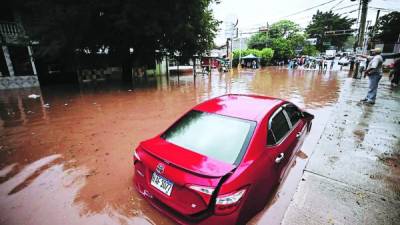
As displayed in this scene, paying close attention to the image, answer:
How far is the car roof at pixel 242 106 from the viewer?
262 centimetres

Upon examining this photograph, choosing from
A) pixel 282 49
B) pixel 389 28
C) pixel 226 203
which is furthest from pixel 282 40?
pixel 226 203

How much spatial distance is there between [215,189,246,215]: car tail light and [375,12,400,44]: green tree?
49134 mm

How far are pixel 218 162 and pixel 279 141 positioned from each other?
1.06 meters

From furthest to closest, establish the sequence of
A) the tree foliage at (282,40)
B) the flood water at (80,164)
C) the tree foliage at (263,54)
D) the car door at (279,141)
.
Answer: the tree foliage at (282,40) → the tree foliage at (263,54) → the flood water at (80,164) → the car door at (279,141)

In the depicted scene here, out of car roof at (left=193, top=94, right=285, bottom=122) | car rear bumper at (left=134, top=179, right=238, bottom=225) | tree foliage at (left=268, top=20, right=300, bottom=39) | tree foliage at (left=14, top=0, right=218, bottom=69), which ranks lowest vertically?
car rear bumper at (left=134, top=179, right=238, bottom=225)

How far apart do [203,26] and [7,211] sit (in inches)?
515

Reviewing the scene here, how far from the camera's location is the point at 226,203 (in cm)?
182

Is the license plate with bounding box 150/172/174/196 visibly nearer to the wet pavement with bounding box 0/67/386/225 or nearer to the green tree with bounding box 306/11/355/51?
the wet pavement with bounding box 0/67/386/225

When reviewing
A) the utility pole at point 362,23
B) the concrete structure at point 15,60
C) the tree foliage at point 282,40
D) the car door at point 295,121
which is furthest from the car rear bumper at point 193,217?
the tree foliage at point 282,40

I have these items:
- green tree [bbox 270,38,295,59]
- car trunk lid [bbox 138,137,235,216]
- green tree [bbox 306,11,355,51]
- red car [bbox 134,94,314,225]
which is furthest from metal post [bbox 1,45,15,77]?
green tree [bbox 306,11,355,51]

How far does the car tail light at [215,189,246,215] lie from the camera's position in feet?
5.97

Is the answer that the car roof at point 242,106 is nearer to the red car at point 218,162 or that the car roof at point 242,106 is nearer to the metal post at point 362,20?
the red car at point 218,162

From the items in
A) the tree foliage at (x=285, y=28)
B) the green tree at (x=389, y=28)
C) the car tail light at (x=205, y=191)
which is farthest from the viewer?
the tree foliage at (x=285, y=28)

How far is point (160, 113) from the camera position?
7.23 meters
